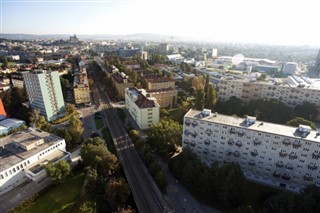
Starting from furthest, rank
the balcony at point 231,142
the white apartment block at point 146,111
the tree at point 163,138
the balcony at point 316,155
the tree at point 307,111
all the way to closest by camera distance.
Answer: the tree at point 307,111
the white apartment block at point 146,111
the tree at point 163,138
the balcony at point 231,142
the balcony at point 316,155

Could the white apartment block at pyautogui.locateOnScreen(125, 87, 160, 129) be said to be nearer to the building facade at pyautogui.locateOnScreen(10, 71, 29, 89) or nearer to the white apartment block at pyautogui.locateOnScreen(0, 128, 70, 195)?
the white apartment block at pyautogui.locateOnScreen(0, 128, 70, 195)

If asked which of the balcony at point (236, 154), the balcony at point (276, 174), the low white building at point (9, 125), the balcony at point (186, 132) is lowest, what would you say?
the low white building at point (9, 125)

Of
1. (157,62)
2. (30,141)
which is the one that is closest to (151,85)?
(30,141)

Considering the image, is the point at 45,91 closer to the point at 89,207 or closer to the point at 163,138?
the point at 163,138

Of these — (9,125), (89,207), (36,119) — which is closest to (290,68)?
(36,119)

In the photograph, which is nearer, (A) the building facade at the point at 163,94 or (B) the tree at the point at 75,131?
(B) the tree at the point at 75,131

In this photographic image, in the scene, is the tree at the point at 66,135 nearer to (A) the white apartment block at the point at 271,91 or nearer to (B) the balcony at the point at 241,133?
(B) the balcony at the point at 241,133

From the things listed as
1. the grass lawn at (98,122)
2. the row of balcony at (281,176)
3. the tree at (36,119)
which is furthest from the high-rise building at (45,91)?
the row of balcony at (281,176)
